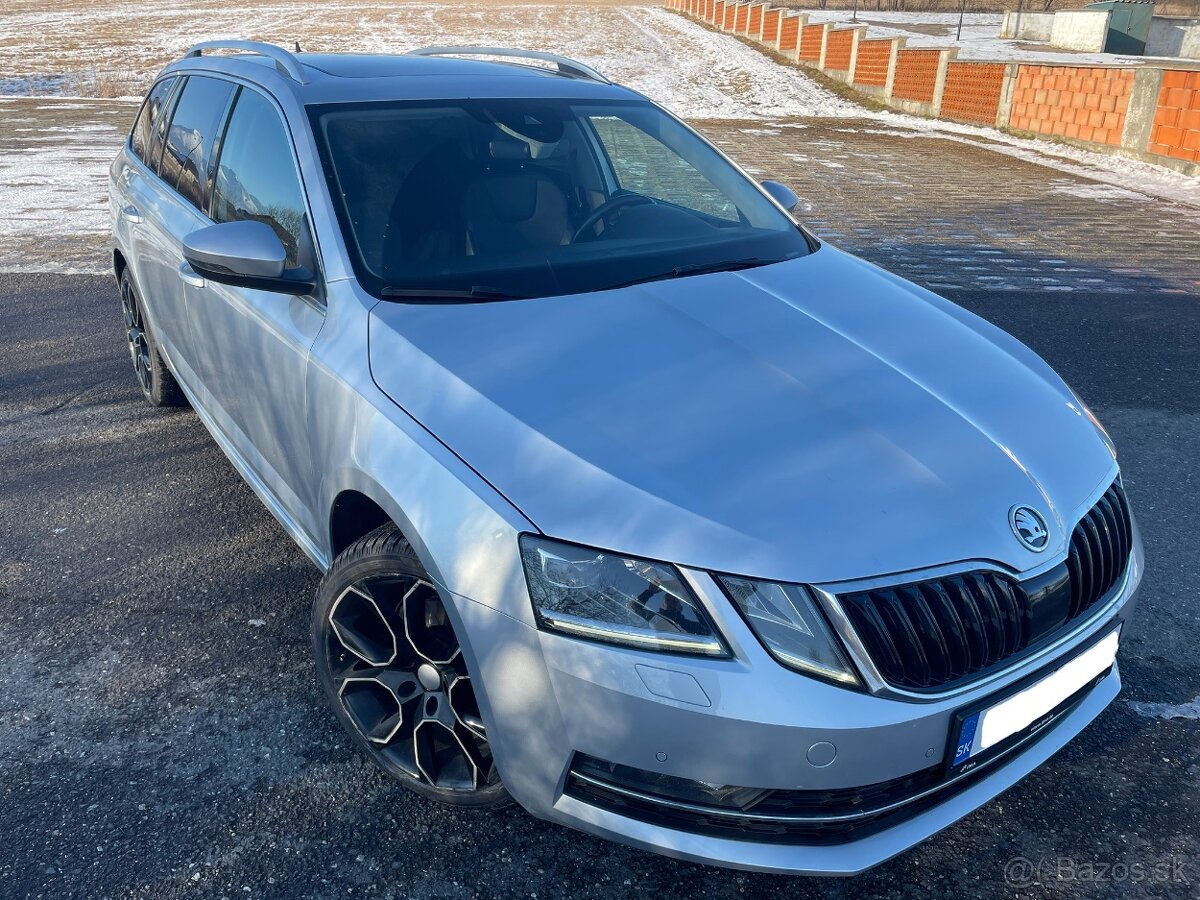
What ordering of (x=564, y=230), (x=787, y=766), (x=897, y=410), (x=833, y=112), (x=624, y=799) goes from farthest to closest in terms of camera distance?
(x=833, y=112)
(x=564, y=230)
(x=897, y=410)
(x=624, y=799)
(x=787, y=766)

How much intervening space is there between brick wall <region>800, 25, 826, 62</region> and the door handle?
32.4 m

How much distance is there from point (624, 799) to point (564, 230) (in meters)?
1.80

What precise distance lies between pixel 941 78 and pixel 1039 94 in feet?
15.1

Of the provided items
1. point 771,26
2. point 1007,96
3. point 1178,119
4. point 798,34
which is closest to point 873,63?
Answer: point 1007,96

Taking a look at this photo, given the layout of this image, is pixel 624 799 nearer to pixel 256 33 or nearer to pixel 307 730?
pixel 307 730

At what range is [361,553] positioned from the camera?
93.5 inches

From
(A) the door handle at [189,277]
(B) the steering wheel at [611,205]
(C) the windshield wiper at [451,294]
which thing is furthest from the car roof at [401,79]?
(C) the windshield wiper at [451,294]

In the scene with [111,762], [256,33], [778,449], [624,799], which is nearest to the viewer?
[624,799]

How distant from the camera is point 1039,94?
59.4 ft

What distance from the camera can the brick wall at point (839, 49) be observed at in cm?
2927

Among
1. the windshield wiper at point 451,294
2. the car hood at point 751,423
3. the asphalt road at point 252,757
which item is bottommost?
the asphalt road at point 252,757

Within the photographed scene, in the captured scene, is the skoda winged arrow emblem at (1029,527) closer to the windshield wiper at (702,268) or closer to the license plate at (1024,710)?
the license plate at (1024,710)

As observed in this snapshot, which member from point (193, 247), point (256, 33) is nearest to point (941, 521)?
point (193, 247)

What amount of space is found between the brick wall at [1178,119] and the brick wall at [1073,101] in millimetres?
843
